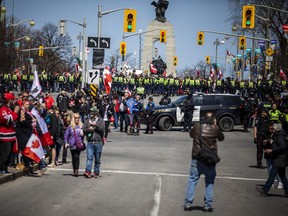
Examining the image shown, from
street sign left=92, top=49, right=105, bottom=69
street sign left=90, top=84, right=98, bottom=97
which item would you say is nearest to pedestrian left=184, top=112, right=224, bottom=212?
street sign left=90, top=84, right=98, bottom=97

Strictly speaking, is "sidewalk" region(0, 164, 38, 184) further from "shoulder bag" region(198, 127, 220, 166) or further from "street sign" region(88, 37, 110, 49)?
"street sign" region(88, 37, 110, 49)

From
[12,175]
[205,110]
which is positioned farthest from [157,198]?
[205,110]

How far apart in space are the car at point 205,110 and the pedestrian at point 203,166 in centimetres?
2051

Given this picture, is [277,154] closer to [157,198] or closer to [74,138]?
[157,198]

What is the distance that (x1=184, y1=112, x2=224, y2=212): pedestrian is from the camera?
41.7 feet

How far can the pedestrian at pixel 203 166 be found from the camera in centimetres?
1272

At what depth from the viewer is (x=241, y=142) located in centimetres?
2997

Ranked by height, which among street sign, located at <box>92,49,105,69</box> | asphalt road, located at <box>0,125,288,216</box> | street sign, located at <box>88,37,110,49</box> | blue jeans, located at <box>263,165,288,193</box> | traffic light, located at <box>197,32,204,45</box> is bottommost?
asphalt road, located at <box>0,125,288,216</box>

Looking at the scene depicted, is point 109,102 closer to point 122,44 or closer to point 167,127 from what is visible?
point 167,127

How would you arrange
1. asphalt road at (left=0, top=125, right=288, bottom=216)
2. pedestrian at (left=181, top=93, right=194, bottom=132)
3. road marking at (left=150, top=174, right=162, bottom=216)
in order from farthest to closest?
pedestrian at (left=181, top=93, right=194, bottom=132), asphalt road at (left=0, top=125, right=288, bottom=216), road marking at (left=150, top=174, right=162, bottom=216)

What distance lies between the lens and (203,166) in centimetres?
1277

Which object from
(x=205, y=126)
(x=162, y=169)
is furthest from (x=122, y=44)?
(x=205, y=126)

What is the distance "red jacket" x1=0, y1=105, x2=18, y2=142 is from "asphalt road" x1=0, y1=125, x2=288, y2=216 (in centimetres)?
107

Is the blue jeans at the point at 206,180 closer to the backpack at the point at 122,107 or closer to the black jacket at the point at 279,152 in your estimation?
the black jacket at the point at 279,152
